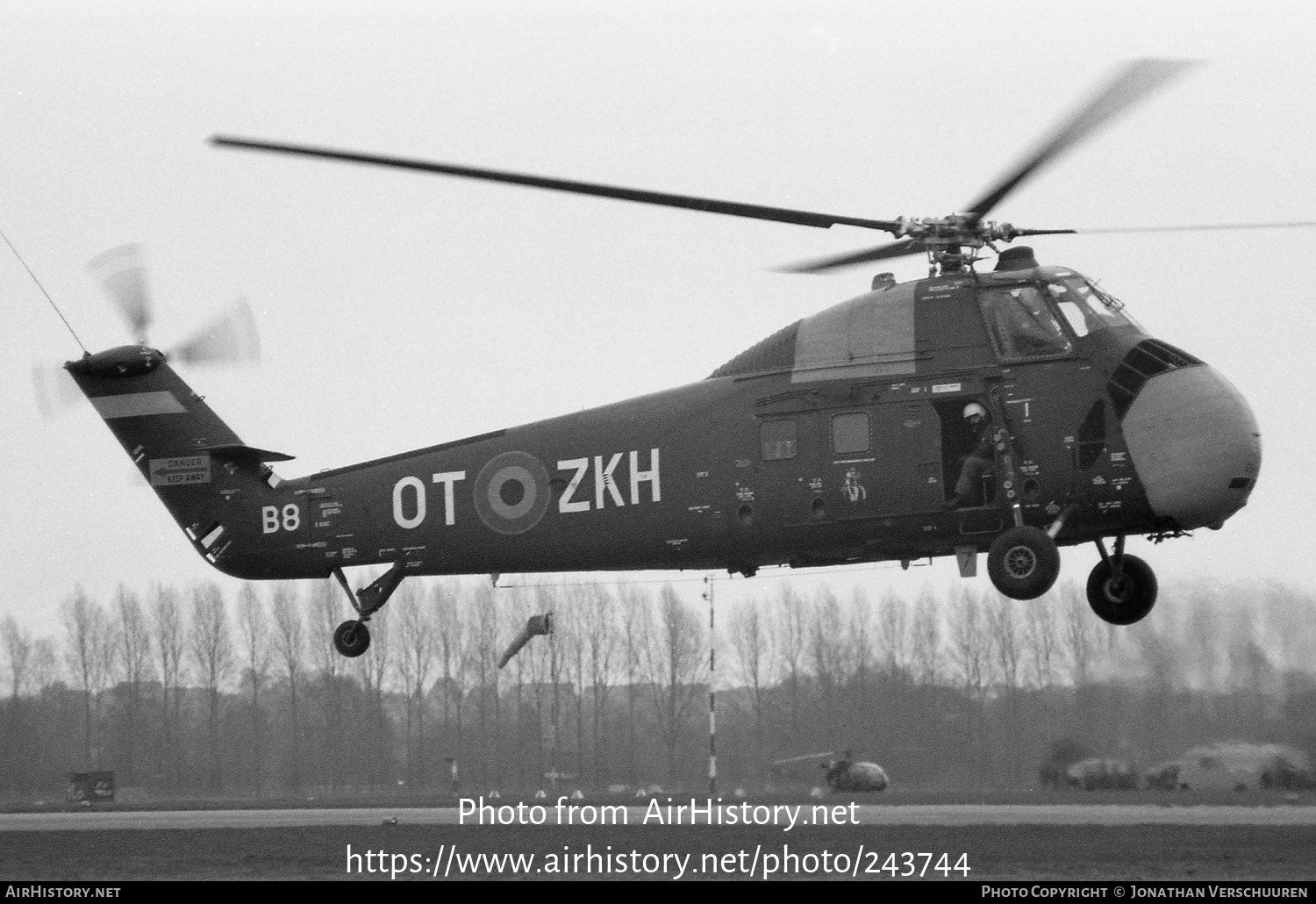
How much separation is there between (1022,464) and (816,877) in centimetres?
430

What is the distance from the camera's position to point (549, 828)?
19.1 metres

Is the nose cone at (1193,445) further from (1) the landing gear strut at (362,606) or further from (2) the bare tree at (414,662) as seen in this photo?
(2) the bare tree at (414,662)

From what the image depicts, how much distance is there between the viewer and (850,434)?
15.9 meters

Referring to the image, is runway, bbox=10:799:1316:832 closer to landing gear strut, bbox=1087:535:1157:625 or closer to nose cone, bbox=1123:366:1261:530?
landing gear strut, bbox=1087:535:1157:625

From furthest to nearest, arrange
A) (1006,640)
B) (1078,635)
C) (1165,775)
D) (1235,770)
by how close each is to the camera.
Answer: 1. (1006,640)
2. (1078,635)
3. (1165,775)
4. (1235,770)

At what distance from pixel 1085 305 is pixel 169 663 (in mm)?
20620

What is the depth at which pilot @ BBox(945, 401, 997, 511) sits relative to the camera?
15.5m

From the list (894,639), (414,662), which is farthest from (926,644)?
(414,662)

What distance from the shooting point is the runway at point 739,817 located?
19.5 m

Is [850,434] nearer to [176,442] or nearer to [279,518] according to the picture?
[279,518]

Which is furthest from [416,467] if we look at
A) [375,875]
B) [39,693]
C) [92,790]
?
[39,693]

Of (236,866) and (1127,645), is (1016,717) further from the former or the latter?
(236,866)

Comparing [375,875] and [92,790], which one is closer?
[375,875]

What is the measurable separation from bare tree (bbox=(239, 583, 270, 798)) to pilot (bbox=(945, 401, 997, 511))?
18.0 m
